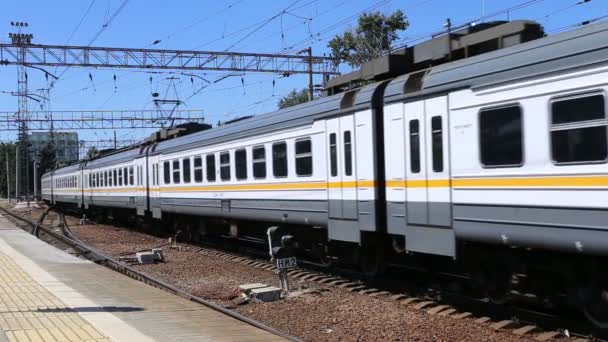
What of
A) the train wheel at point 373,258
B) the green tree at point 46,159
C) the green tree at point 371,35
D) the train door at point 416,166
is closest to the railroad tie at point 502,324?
the train door at point 416,166

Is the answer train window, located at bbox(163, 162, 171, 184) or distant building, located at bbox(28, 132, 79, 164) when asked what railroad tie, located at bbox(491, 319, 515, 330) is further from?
distant building, located at bbox(28, 132, 79, 164)

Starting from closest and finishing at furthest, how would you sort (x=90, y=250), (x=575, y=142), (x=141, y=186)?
1. (x=575, y=142)
2. (x=90, y=250)
3. (x=141, y=186)

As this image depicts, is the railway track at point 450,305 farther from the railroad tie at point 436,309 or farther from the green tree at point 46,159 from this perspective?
the green tree at point 46,159

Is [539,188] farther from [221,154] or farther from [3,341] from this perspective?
[221,154]

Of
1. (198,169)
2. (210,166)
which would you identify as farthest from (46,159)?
(210,166)

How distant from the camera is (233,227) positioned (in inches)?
654

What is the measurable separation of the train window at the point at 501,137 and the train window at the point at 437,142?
0.73 metres

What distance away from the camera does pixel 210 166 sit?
17.1 meters


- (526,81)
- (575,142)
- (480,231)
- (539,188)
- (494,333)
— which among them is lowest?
(494,333)

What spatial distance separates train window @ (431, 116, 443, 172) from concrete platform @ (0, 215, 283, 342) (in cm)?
296

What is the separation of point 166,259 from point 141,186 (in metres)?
8.23

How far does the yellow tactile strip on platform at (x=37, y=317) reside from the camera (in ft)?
24.2

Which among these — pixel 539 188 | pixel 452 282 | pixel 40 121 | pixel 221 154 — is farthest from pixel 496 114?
pixel 40 121

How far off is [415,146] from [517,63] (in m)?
1.98
